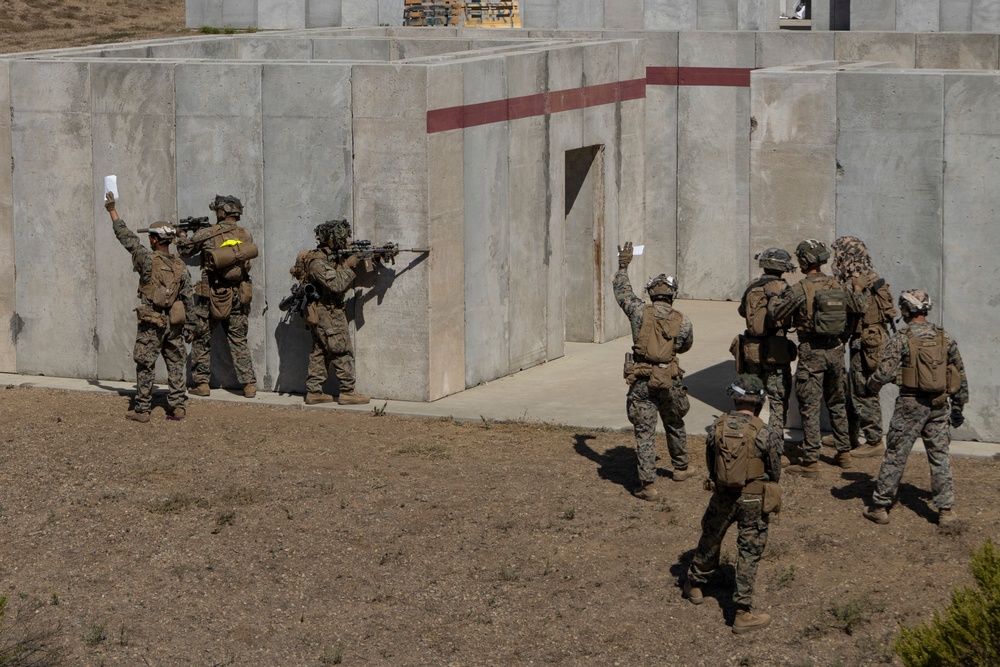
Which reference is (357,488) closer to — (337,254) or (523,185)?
(337,254)

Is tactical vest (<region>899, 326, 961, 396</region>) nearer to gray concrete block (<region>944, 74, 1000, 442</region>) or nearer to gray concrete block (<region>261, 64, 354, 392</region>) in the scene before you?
gray concrete block (<region>944, 74, 1000, 442</region>)

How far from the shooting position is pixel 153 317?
14.1 metres

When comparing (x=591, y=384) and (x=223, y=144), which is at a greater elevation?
(x=223, y=144)

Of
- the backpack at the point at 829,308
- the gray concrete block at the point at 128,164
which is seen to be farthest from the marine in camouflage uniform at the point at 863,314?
the gray concrete block at the point at 128,164

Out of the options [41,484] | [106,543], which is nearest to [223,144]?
[41,484]

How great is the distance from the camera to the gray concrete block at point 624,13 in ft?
92.5

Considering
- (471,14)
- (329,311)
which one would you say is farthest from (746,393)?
(471,14)

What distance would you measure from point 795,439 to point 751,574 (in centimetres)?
409

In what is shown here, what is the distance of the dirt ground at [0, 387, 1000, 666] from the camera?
10000 millimetres

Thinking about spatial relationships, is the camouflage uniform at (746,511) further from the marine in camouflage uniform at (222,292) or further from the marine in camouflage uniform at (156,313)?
the marine in camouflage uniform at (222,292)

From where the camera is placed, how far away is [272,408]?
1529 centimetres

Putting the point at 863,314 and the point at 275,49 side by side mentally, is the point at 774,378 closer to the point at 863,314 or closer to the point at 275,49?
the point at 863,314

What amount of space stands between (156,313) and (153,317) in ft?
0.17

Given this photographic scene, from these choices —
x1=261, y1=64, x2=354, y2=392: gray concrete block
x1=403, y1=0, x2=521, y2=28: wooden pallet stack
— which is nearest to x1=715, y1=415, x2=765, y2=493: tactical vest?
x1=261, y1=64, x2=354, y2=392: gray concrete block
